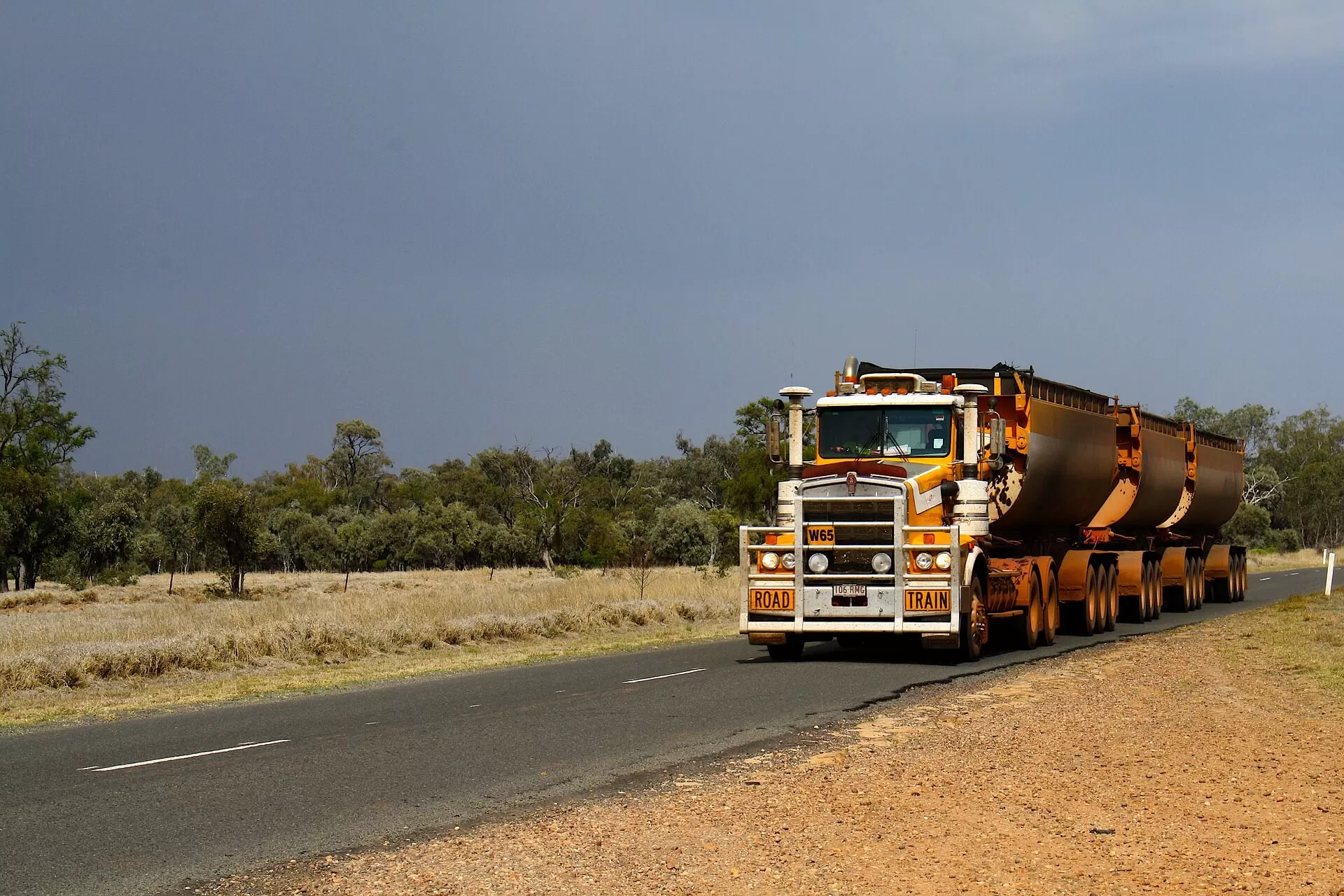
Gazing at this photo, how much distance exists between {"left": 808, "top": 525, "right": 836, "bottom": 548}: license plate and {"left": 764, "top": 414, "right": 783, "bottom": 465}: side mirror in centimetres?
137

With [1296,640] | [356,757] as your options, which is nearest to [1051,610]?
[1296,640]

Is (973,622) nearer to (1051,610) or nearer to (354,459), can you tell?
(1051,610)

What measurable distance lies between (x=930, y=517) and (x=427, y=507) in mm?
70970

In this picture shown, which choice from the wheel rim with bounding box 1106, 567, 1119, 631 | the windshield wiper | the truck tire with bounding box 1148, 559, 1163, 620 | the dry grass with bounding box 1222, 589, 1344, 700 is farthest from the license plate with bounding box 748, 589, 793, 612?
the truck tire with bounding box 1148, 559, 1163, 620

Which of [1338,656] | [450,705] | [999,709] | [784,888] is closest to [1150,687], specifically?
[999,709]

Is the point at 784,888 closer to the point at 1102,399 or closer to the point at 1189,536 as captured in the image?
the point at 1102,399

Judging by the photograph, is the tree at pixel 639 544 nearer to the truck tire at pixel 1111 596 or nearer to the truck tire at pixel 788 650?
the truck tire at pixel 1111 596

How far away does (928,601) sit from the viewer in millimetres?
17766

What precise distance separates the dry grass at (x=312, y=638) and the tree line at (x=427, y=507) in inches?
175

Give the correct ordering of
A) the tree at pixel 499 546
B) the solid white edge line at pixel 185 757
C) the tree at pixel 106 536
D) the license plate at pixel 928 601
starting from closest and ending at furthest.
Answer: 1. the solid white edge line at pixel 185 757
2. the license plate at pixel 928 601
3. the tree at pixel 106 536
4. the tree at pixel 499 546

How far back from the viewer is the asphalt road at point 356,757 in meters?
7.84

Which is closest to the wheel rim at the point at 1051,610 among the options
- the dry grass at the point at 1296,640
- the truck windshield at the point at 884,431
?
the dry grass at the point at 1296,640


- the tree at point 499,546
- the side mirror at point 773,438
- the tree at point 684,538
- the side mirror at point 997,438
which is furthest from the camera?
the tree at point 499,546

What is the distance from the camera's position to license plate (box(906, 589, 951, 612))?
17734mm
